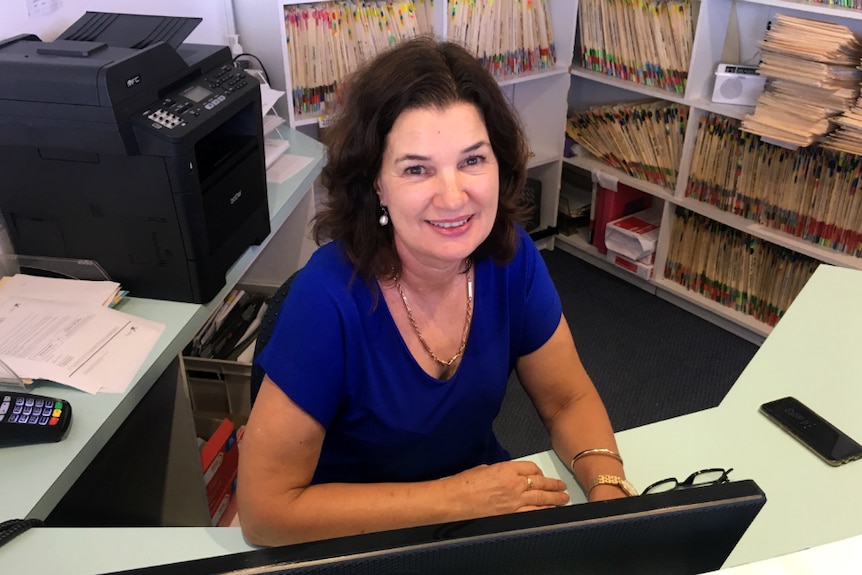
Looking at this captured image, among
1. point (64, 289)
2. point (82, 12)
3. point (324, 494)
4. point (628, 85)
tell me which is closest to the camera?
point (324, 494)

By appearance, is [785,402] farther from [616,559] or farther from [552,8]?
[552,8]

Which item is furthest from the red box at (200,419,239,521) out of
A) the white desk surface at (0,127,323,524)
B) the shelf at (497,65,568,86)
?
the shelf at (497,65,568,86)

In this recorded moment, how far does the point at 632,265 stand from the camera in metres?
3.11

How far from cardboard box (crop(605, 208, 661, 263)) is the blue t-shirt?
1.82 meters

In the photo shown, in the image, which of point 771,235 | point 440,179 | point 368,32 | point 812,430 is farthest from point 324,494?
point 771,235

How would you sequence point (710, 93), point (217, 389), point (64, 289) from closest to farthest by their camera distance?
point (64, 289) → point (217, 389) → point (710, 93)

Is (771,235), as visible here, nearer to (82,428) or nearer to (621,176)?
(621,176)

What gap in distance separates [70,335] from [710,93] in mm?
2347

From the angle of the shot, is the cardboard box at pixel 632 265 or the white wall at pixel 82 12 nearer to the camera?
the white wall at pixel 82 12

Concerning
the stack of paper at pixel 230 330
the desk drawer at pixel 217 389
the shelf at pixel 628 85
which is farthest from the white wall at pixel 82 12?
the shelf at pixel 628 85

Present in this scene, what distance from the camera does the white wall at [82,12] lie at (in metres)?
1.73

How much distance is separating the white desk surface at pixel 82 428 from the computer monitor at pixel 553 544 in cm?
71

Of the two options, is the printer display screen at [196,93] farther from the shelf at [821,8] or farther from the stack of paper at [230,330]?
the shelf at [821,8]

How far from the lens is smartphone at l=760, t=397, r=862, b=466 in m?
1.14
